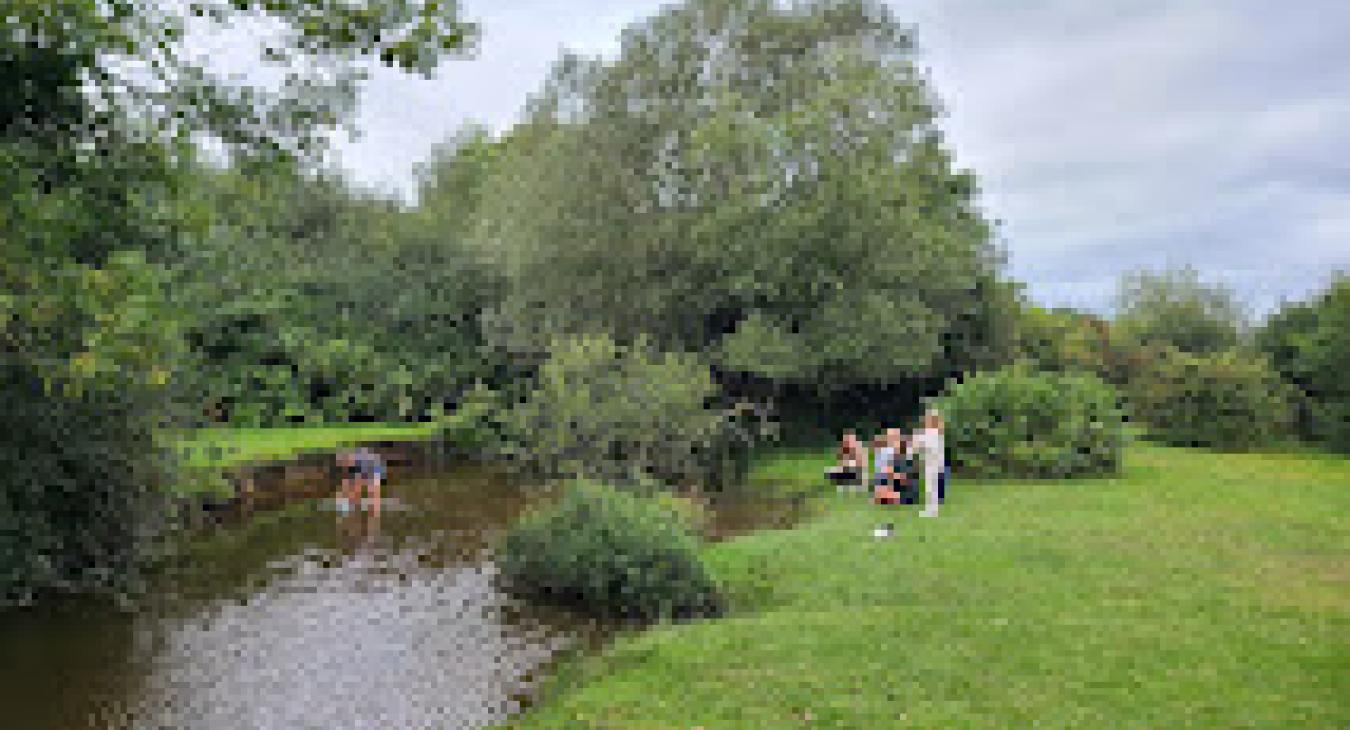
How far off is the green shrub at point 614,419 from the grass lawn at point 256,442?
6320mm

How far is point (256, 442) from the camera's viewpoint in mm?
26281

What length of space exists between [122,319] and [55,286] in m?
0.77

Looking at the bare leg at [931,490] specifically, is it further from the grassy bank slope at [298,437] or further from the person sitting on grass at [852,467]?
the grassy bank slope at [298,437]

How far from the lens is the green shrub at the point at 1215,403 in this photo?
2953 cm

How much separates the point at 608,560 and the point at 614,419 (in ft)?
26.7

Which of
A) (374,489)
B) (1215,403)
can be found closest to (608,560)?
(374,489)

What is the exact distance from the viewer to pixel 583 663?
10.6 metres

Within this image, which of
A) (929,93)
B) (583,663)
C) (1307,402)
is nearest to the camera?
(583,663)

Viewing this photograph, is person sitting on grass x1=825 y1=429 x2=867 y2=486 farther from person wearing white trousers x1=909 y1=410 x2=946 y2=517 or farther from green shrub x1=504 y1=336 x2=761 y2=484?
person wearing white trousers x1=909 y1=410 x2=946 y2=517

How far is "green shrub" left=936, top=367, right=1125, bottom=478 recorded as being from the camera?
68.0ft

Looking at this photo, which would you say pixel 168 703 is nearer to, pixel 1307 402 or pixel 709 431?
pixel 709 431

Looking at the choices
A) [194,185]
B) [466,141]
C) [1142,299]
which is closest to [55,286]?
[194,185]

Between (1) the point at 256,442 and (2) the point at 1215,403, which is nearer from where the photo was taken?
(1) the point at 256,442

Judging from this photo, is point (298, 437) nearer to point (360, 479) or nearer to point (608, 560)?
point (360, 479)
